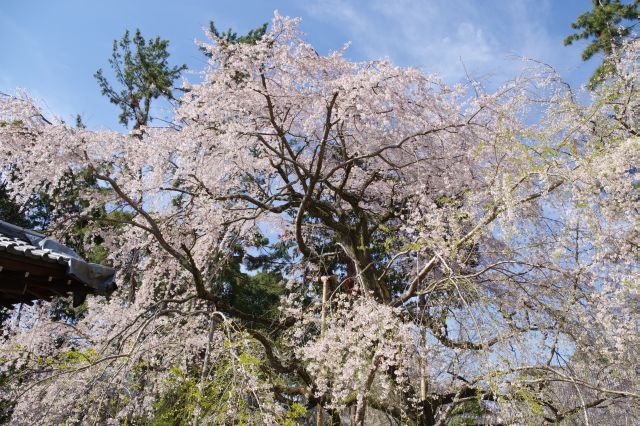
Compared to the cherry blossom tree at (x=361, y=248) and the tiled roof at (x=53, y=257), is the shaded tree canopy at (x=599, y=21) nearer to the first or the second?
the cherry blossom tree at (x=361, y=248)

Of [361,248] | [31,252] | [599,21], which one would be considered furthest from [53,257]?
[599,21]

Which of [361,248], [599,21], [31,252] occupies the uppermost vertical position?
[599,21]

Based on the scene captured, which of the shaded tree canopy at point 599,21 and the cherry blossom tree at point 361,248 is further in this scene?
the shaded tree canopy at point 599,21

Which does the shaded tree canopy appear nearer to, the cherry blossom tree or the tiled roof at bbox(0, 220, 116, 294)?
the cherry blossom tree

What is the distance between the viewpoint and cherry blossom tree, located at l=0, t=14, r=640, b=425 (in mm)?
4148

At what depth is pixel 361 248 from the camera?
6.03 m

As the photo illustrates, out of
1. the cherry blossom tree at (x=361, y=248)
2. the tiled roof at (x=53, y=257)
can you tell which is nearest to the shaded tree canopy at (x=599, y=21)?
the cherry blossom tree at (x=361, y=248)

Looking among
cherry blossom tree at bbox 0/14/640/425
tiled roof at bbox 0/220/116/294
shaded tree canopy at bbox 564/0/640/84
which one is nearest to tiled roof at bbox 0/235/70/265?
tiled roof at bbox 0/220/116/294

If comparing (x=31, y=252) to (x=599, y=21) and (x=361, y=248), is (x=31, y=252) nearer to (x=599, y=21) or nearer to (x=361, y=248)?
(x=361, y=248)

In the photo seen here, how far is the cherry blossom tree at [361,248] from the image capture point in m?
4.15

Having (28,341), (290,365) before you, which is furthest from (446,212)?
(28,341)

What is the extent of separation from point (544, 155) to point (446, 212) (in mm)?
1361

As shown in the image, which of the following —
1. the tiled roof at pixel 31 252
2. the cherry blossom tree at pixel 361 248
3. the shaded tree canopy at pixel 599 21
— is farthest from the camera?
the shaded tree canopy at pixel 599 21

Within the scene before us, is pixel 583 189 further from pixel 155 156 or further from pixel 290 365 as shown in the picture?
pixel 155 156
